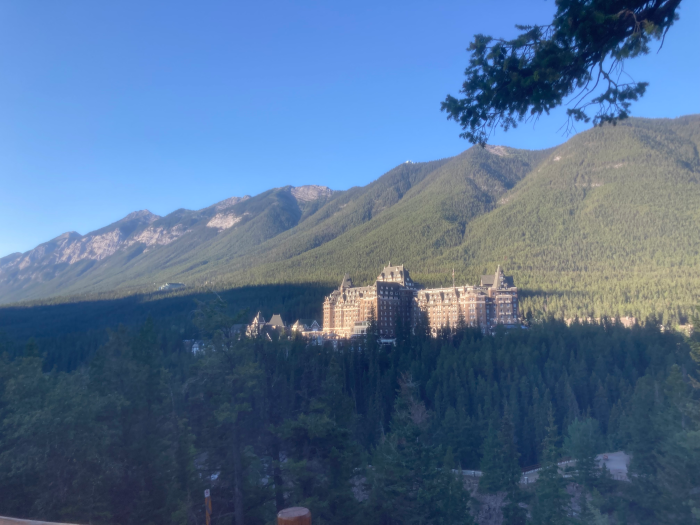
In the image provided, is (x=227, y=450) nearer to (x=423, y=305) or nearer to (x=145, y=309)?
(x=423, y=305)

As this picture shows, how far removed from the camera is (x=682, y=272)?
13700cm

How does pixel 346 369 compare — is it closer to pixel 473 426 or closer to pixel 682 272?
pixel 473 426

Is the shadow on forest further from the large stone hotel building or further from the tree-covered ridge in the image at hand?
the tree-covered ridge

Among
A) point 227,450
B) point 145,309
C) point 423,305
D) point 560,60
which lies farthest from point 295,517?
point 145,309

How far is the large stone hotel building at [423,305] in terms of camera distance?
4257 inches

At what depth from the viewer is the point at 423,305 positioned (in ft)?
378

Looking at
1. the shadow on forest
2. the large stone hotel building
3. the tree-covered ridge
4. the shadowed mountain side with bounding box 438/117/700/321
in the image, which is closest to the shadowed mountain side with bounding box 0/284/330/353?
the shadow on forest

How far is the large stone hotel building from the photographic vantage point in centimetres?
10812

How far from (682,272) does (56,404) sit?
163 m

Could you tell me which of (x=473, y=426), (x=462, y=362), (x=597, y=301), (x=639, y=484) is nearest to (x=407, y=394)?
(x=639, y=484)

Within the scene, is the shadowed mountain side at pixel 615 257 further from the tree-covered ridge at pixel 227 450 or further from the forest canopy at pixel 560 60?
the forest canopy at pixel 560 60

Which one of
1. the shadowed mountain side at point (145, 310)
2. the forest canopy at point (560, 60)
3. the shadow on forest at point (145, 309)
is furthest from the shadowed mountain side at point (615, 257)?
the forest canopy at point (560, 60)

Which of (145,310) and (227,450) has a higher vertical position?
(145,310)

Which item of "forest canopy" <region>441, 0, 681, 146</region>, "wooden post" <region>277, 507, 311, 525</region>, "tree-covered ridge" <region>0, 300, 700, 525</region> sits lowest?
"tree-covered ridge" <region>0, 300, 700, 525</region>
